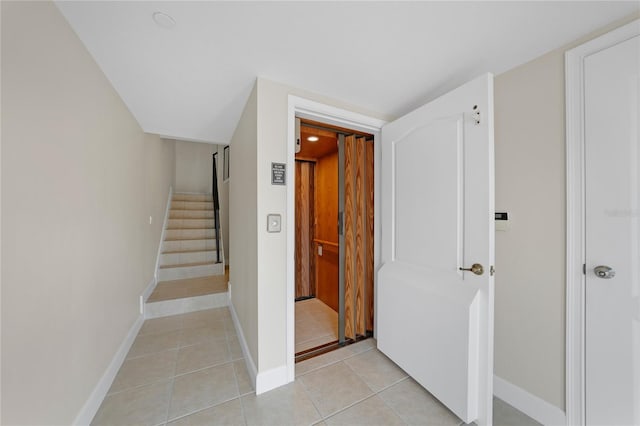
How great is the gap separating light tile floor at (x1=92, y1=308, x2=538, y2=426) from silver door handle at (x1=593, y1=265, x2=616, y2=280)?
960 millimetres

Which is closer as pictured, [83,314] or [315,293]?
[83,314]

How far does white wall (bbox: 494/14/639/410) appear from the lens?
132 cm

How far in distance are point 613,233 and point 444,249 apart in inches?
29.6

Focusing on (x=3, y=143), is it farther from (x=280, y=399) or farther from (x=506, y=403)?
(x=506, y=403)

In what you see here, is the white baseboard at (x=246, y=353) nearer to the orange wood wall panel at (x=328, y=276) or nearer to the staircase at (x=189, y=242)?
the orange wood wall panel at (x=328, y=276)

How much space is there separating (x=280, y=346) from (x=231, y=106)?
205 cm

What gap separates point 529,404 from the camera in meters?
1.41

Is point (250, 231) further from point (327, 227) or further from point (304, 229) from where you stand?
point (304, 229)

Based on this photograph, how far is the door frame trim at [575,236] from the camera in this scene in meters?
1.23

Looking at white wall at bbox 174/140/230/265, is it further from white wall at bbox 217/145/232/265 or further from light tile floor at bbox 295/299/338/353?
light tile floor at bbox 295/299/338/353

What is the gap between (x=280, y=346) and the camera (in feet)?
5.49

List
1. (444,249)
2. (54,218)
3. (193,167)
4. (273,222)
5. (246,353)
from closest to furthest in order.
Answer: (54,218), (444,249), (273,222), (246,353), (193,167)

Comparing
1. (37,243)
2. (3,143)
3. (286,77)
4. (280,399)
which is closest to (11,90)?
(3,143)

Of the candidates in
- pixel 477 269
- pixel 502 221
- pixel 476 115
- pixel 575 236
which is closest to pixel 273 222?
pixel 477 269
